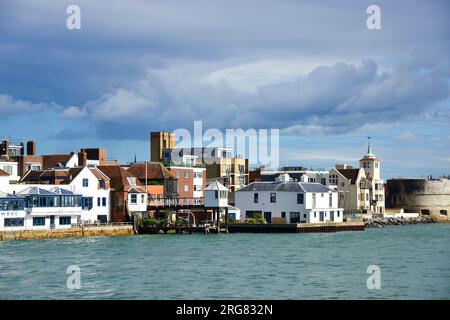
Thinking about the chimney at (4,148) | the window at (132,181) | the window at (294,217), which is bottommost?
the window at (294,217)

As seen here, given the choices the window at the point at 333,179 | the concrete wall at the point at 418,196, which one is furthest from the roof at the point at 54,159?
the concrete wall at the point at 418,196

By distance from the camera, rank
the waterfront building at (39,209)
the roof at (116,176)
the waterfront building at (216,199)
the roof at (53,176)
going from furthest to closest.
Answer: the waterfront building at (216,199) → the roof at (116,176) → the roof at (53,176) → the waterfront building at (39,209)

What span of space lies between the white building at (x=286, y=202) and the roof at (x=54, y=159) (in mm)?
19372

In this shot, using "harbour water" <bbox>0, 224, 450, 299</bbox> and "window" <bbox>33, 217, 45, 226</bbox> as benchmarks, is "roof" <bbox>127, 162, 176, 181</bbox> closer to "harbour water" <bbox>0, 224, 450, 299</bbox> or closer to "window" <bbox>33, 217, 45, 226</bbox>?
"window" <bbox>33, 217, 45, 226</bbox>

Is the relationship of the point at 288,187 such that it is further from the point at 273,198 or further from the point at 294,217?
the point at 294,217

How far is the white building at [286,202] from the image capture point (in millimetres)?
92062

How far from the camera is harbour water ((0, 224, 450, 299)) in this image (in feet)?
125

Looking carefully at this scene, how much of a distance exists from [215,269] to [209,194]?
40809mm

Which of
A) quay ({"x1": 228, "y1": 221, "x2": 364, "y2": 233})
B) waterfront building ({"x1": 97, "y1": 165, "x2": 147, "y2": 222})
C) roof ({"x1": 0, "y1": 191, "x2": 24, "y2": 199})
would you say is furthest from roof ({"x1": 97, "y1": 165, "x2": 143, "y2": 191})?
roof ({"x1": 0, "y1": 191, "x2": 24, "y2": 199})

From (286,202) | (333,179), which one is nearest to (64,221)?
(286,202)

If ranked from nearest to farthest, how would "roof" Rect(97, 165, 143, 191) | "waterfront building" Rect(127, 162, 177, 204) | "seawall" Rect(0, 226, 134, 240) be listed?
1. "seawall" Rect(0, 226, 134, 240)
2. "roof" Rect(97, 165, 143, 191)
3. "waterfront building" Rect(127, 162, 177, 204)

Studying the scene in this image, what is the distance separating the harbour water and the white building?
20992 millimetres

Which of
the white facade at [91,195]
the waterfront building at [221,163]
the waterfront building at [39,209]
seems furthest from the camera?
the waterfront building at [221,163]

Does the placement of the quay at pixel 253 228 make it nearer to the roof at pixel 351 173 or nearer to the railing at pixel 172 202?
the railing at pixel 172 202
